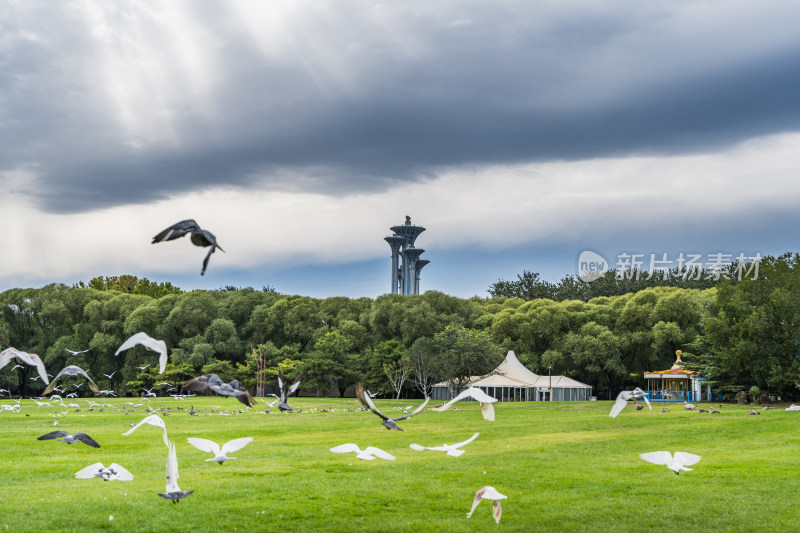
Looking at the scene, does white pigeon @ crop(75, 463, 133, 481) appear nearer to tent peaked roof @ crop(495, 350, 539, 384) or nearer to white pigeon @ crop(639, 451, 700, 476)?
white pigeon @ crop(639, 451, 700, 476)

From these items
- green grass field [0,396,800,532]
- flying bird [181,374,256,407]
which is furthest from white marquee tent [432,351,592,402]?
flying bird [181,374,256,407]

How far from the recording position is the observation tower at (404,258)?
391ft

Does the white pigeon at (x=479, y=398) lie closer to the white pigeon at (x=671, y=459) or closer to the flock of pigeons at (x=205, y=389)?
the flock of pigeons at (x=205, y=389)

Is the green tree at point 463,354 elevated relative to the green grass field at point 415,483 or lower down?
elevated

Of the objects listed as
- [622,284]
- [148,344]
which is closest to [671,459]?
[148,344]

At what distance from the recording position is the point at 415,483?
1830cm

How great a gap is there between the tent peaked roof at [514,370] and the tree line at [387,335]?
1073mm

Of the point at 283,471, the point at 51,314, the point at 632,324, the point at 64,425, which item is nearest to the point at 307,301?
the point at 51,314

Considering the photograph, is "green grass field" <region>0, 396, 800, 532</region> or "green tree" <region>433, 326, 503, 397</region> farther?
"green tree" <region>433, 326, 503, 397</region>

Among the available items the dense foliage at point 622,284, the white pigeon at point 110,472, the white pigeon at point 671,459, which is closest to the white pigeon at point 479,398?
the white pigeon at point 671,459

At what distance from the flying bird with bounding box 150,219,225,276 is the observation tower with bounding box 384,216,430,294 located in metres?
112

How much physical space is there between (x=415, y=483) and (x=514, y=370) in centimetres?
5182

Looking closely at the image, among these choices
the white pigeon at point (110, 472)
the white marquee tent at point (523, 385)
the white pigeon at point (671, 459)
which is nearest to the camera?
the white pigeon at point (671, 459)

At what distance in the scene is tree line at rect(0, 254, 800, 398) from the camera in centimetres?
6275
